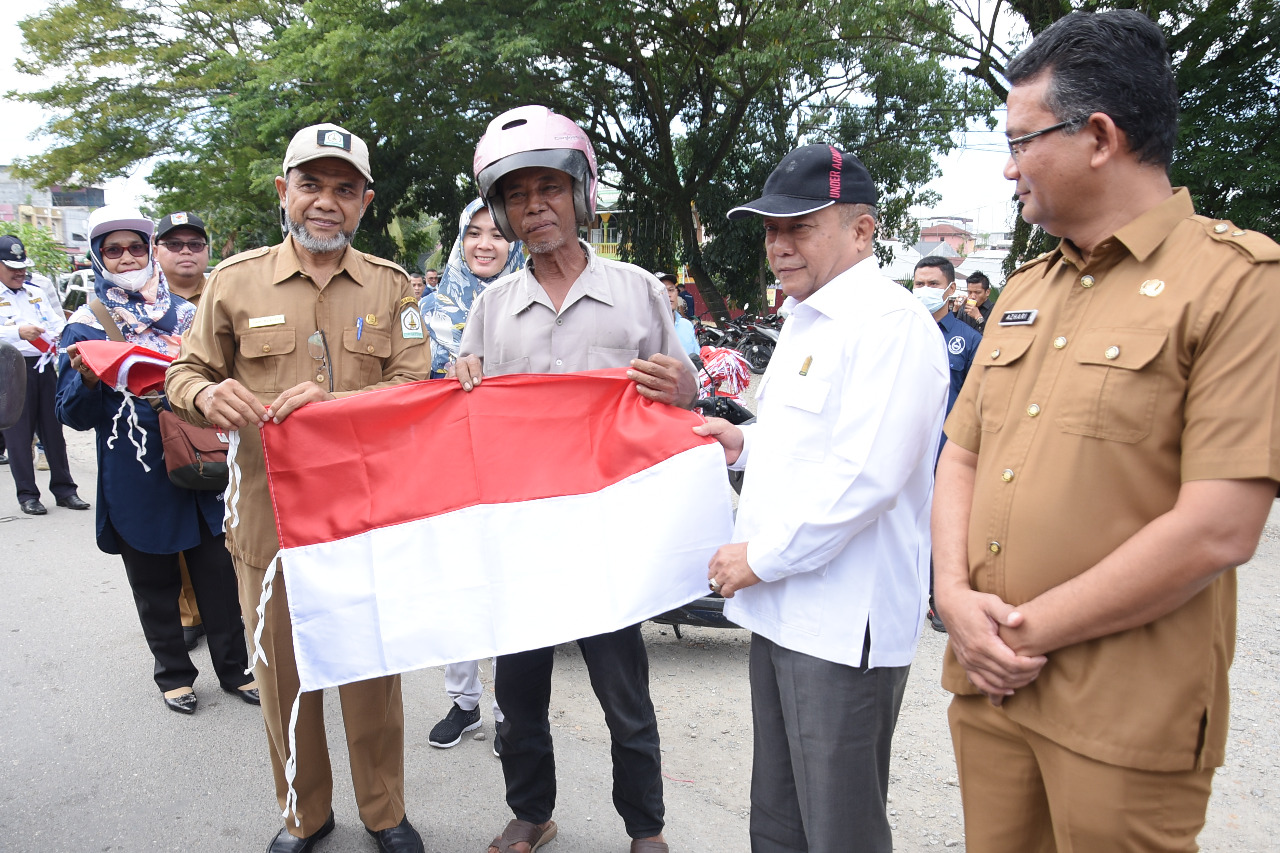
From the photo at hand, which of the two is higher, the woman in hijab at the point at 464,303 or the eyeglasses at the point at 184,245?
the eyeglasses at the point at 184,245

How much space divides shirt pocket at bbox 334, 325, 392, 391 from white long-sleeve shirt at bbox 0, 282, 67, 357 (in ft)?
19.3

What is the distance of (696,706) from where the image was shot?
13.1 feet

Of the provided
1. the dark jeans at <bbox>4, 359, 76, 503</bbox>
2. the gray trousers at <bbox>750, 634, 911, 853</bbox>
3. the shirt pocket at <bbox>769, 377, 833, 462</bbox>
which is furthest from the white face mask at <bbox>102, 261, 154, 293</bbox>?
the dark jeans at <bbox>4, 359, 76, 503</bbox>

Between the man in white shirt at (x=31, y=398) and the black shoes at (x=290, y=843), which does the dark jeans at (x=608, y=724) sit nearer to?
the black shoes at (x=290, y=843)

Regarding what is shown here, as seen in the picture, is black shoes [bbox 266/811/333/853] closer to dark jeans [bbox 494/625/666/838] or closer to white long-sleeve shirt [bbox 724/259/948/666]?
dark jeans [bbox 494/625/666/838]

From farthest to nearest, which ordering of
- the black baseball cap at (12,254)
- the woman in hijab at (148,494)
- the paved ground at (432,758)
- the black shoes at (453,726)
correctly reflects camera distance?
the black baseball cap at (12,254) < the woman in hijab at (148,494) < the black shoes at (453,726) < the paved ground at (432,758)

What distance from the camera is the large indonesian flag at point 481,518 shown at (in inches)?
100.0

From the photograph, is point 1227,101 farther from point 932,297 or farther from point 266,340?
point 266,340

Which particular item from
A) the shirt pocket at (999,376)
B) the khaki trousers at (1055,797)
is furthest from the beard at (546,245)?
the khaki trousers at (1055,797)

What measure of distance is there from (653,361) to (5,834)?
9.45 feet

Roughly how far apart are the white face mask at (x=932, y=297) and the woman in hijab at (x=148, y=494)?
424 cm

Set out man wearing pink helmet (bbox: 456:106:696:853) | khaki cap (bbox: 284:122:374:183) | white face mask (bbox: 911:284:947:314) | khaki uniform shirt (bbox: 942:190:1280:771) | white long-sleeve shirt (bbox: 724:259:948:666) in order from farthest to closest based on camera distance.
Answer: white face mask (bbox: 911:284:947:314)
khaki cap (bbox: 284:122:374:183)
man wearing pink helmet (bbox: 456:106:696:853)
white long-sleeve shirt (bbox: 724:259:948:666)
khaki uniform shirt (bbox: 942:190:1280:771)

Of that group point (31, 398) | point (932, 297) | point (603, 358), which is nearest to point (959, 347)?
point (932, 297)

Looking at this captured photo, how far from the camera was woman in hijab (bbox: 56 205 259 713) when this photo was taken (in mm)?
4004
